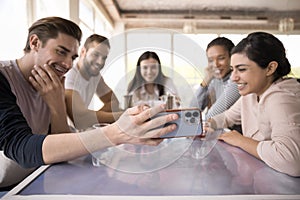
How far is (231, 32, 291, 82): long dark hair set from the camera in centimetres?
44

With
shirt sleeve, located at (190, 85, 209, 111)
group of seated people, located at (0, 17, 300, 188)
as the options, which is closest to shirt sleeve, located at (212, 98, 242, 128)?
group of seated people, located at (0, 17, 300, 188)

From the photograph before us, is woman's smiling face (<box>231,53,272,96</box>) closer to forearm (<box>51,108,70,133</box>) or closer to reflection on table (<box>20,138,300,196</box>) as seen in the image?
reflection on table (<box>20,138,300,196</box>)

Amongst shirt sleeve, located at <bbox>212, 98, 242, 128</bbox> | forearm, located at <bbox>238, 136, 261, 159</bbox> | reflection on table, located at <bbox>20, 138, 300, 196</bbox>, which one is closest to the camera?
reflection on table, located at <bbox>20, 138, 300, 196</bbox>

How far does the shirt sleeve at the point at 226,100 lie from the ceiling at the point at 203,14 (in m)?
0.17

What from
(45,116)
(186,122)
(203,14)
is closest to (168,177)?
(186,122)

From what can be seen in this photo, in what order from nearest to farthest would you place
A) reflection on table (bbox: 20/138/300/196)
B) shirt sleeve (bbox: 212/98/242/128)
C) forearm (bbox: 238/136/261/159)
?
reflection on table (bbox: 20/138/300/196)
forearm (bbox: 238/136/261/159)
shirt sleeve (bbox: 212/98/242/128)

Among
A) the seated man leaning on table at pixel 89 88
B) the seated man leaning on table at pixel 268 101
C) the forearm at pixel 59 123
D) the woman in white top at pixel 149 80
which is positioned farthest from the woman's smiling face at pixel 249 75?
the forearm at pixel 59 123

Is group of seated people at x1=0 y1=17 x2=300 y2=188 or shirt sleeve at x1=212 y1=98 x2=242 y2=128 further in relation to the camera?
shirt sleeve at x1=212 y1=98 x2=242 y2=128

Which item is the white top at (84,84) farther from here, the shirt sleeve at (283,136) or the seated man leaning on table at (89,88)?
the shirt sleeve at (283,136)

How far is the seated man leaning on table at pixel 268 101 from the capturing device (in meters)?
0.38

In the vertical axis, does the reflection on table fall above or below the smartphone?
below

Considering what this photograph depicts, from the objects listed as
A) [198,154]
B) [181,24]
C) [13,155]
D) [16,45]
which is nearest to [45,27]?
[16,45]

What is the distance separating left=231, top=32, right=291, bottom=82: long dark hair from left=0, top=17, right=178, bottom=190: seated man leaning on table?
0.22 meters

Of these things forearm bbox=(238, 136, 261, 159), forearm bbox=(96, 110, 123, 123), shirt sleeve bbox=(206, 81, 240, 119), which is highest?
shirt sleeve bbox=(206, 81, 240, 119)
